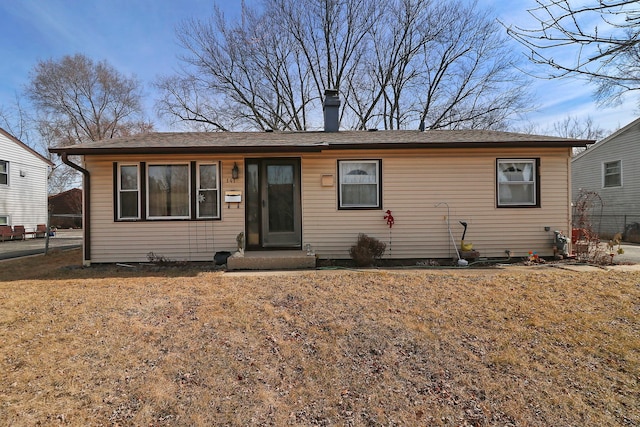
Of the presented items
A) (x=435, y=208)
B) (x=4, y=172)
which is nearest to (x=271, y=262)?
(x=435, y=208)

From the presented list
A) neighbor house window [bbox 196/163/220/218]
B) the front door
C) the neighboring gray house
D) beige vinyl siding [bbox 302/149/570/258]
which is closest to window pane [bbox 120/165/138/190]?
neighbor house window [bbox 196/163/220/218]

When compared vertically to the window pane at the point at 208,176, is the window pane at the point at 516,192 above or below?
below

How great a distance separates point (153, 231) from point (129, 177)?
141 centimetres

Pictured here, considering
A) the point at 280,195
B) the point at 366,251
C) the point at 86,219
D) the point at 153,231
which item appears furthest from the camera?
the point at 280,195

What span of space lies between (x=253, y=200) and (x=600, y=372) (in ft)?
22.2

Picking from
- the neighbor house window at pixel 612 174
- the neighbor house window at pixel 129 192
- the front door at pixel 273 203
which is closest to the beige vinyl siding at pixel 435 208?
the front door at pixel 273 203

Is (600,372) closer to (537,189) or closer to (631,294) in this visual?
(631,294)

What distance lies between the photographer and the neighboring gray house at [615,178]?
13.6m

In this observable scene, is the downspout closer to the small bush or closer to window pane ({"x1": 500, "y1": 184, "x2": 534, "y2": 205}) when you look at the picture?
the small bush

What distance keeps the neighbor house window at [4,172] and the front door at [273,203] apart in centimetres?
1447

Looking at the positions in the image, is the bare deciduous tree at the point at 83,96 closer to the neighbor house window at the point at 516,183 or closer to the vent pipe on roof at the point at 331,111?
the vent pipe on roof at the point at 331,111

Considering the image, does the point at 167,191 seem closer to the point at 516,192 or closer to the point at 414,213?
the point at 414,213

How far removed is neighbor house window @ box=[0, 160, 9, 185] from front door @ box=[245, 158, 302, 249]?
1447cm

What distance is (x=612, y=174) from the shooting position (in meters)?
14.8
